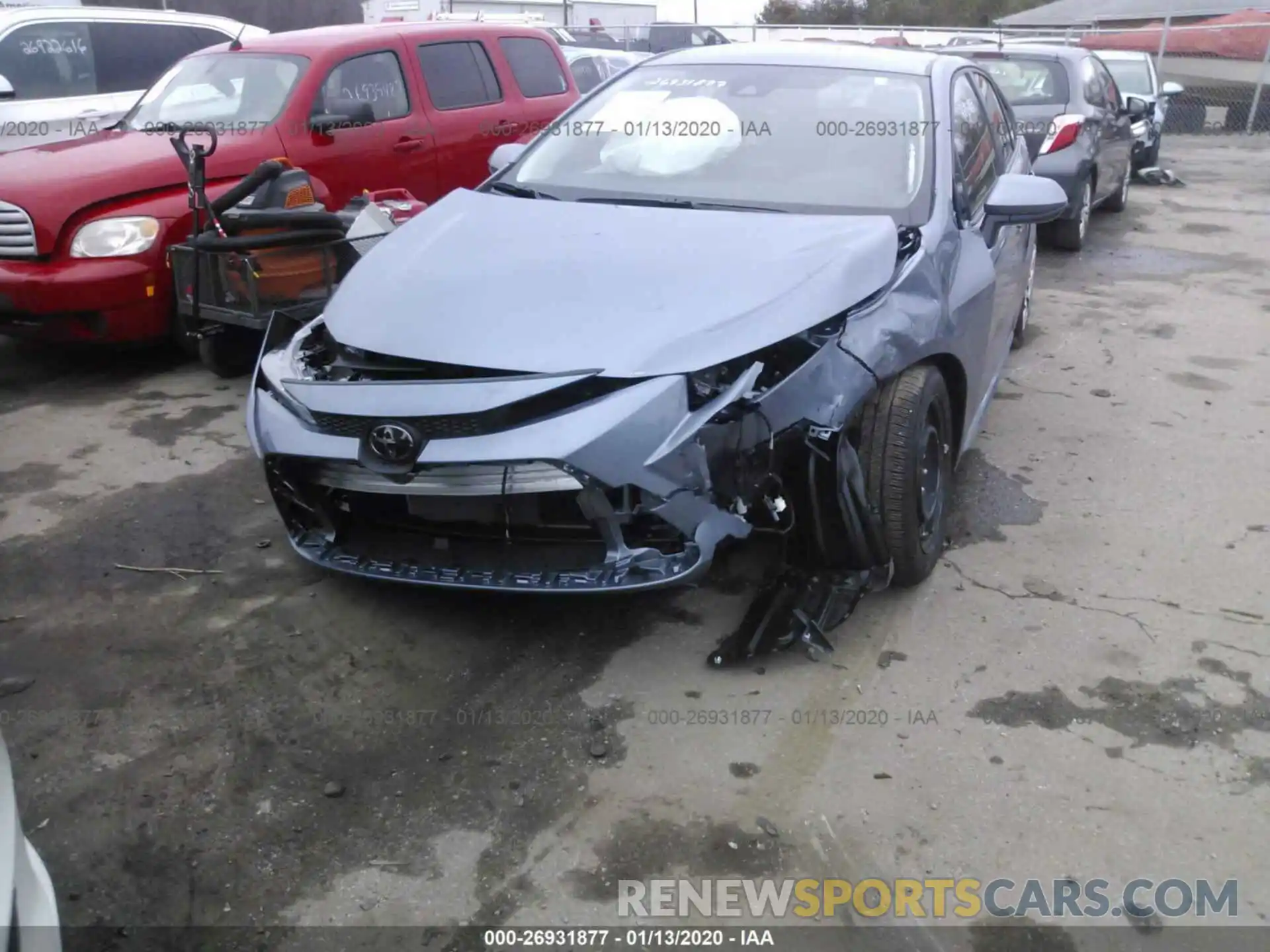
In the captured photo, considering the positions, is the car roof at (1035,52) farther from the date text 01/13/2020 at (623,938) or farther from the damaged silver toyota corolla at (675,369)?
the date text 01/13/2020 at (623,938)

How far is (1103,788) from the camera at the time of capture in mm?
2816

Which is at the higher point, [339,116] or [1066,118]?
[339,116]

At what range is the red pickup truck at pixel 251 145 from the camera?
5523 mm

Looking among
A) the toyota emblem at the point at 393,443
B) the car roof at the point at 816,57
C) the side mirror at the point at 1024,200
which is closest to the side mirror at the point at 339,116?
the car roof at the point at 816,57

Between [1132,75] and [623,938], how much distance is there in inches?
573

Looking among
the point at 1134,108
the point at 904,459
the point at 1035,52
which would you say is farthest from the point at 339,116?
the point at 1134,108

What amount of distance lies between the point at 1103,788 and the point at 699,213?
7.04 feet

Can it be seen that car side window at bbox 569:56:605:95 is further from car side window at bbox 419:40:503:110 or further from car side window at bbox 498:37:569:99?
car side window at bbox 419:40:503:110

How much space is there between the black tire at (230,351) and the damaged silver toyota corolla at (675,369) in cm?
220

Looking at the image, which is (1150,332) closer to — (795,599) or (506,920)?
(795,599)

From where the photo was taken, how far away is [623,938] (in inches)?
93.8

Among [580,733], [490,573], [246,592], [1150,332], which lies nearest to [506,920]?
[580,733]

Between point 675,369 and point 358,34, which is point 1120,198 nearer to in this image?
point 358,34

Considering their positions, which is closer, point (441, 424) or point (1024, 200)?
point (441, 424)
